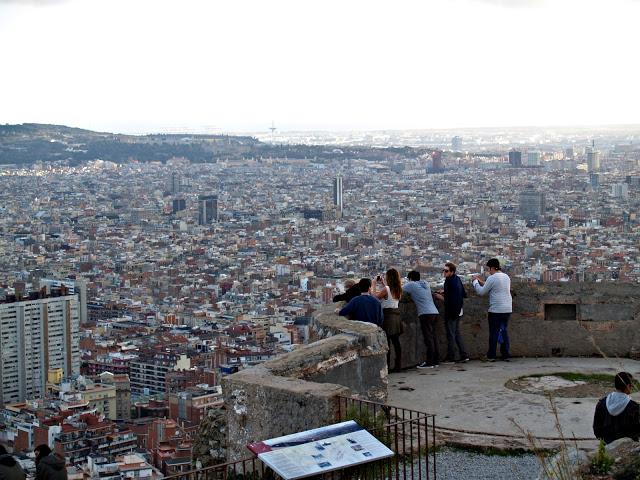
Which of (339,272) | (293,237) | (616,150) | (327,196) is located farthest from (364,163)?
(339,272)

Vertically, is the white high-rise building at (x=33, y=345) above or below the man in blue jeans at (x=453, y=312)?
below

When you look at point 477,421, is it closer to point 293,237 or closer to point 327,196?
point 293,237

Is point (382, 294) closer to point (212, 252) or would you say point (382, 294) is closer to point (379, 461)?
point (379, 461)

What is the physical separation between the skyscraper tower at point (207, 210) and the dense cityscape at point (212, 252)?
6.6 inches

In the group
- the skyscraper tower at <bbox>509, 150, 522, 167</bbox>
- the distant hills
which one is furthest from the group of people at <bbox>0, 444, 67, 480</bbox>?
the distant hills

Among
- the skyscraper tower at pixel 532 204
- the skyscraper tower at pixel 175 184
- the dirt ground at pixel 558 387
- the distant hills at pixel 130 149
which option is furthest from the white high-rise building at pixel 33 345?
the distant hills at pixel 130 149

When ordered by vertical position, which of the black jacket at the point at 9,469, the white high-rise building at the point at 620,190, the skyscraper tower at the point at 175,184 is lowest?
the skyscraper tower at the point at 175,184

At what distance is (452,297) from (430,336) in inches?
13.0

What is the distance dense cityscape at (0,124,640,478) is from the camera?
A: 2997cm

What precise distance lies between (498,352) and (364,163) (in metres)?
99.5

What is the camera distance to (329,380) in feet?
19.7

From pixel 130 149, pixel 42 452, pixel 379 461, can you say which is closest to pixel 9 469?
pixel 42 452

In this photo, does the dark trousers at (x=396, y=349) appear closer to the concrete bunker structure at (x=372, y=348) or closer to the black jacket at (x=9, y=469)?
the concrete bunker structure at (x=372, y=348)

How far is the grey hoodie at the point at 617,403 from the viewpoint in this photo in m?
5.05
